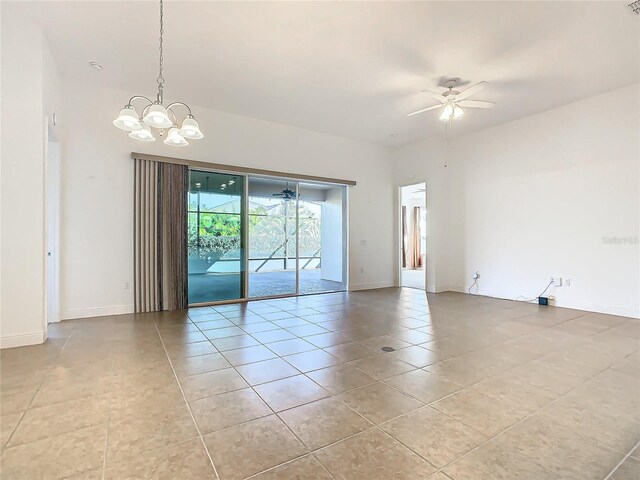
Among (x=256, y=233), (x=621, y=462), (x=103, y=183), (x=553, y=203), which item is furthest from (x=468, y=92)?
(x=103, y=183)

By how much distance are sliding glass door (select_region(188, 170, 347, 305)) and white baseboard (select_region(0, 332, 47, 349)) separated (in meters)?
2.28

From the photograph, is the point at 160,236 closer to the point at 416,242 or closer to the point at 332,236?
the point at 332,236

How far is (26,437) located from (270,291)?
5.39m

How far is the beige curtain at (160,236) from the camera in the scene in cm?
520

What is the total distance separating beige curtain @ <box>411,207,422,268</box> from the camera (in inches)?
507

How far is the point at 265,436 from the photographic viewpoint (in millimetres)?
1965

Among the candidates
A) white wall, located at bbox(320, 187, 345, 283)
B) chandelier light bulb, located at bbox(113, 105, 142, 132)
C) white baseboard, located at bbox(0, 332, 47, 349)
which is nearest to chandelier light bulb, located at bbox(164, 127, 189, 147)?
chandelier light bulb, located at bbox(113, 105, 142, 132)

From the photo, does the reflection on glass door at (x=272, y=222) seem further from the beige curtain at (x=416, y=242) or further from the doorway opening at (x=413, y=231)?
the beige curtain at (x=416, y=242)

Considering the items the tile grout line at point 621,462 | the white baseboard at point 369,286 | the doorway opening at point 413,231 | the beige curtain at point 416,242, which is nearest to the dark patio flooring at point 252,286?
Result: the white baseboard at point 369,286

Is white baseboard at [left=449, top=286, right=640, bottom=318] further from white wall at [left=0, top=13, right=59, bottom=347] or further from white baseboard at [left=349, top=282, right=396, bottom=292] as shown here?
white wall at [left=0, top=13, right=59, bottom=347]

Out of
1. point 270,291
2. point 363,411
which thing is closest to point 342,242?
point 270,291

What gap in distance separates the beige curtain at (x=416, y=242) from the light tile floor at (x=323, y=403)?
8546mm

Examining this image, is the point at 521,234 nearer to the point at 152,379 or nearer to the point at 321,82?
the point at 321,82

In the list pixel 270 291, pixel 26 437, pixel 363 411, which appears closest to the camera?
pixel 26 437
